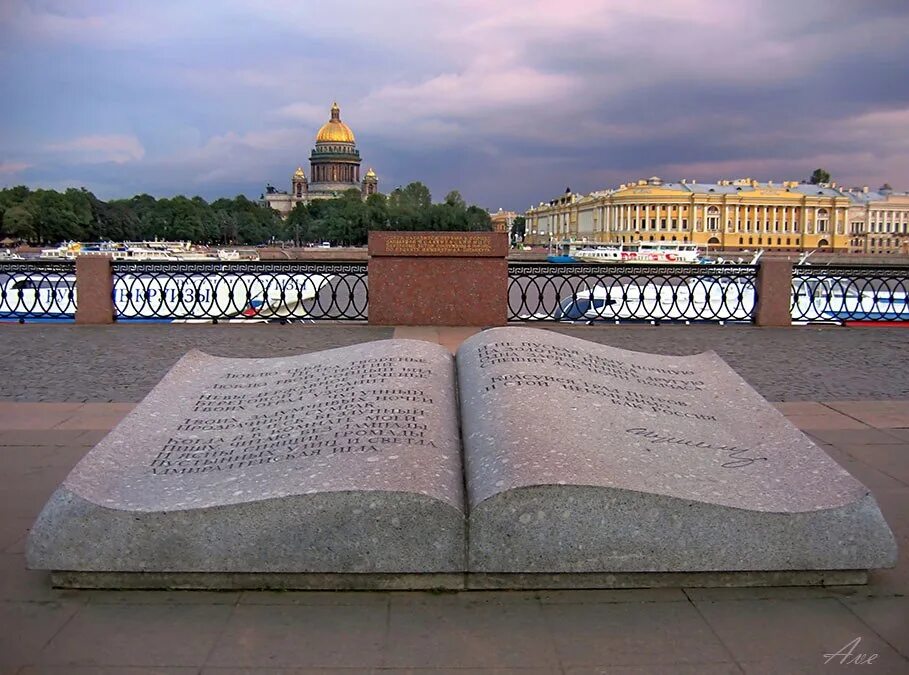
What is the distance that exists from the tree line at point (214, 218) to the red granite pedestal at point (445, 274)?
267 ft

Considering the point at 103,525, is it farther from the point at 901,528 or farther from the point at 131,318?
the point at 131,318

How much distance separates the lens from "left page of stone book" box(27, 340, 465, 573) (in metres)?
2.91

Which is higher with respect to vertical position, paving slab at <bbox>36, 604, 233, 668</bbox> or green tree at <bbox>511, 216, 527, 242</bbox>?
green tree at <bbox>511, 216, 527, 242</bbox>

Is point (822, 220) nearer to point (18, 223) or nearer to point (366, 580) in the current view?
point (18, 223)

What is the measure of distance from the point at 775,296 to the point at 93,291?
10.3 metres

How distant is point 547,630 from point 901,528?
1.90 metres

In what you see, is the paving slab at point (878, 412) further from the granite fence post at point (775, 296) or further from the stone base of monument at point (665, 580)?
the granite fence post at point (775, 296)

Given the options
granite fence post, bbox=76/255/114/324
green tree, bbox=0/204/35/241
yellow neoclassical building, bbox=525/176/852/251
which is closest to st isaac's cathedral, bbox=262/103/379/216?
yellow neoclassical building, bbox=525/176/852/251

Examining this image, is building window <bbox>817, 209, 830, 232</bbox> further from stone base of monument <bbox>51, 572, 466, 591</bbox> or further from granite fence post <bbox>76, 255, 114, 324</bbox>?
stone base of monument <bbox>51, 572, 466, 591</bbox>

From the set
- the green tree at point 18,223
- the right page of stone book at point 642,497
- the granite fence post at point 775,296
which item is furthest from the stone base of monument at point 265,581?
the green tree at point 18,223

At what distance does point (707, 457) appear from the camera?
3.42 metres

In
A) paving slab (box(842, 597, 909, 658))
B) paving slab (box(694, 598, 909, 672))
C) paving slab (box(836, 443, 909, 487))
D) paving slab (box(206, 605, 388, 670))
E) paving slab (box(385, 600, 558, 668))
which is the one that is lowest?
paving slab (box(836, 443, 909, 487))

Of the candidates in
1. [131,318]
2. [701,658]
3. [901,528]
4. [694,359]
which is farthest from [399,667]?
[131,318]

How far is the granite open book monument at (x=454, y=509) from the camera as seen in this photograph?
2918 mm
